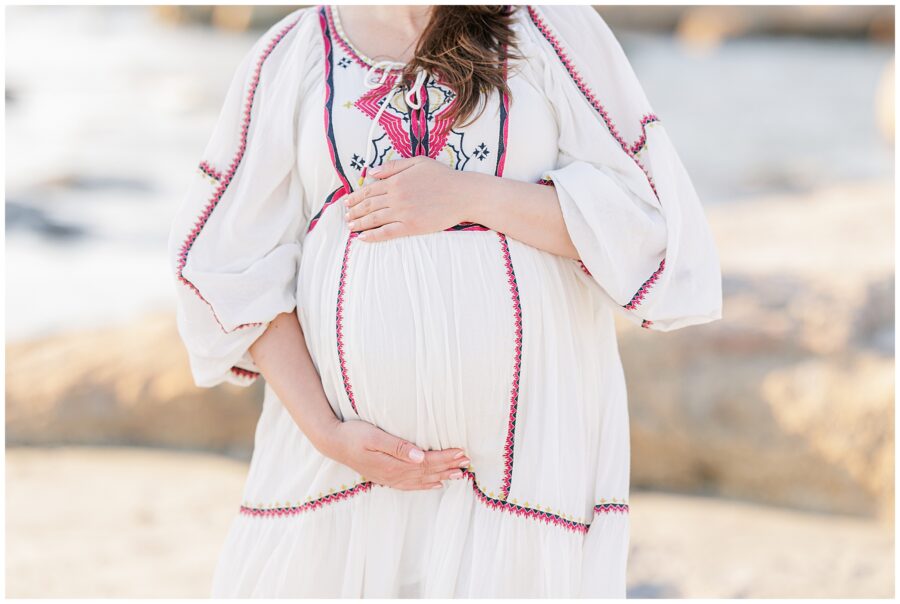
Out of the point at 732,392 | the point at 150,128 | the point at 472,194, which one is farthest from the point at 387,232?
the point at 150,128

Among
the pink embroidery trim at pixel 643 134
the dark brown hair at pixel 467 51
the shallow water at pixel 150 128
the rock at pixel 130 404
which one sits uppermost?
the dark brown hair at pixel 467 51

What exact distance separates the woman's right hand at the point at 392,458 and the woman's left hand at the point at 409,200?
28 centimetres

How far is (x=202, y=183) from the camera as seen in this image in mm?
1595

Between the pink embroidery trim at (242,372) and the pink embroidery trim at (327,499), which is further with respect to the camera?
the pink embroidery trim at (242,372)

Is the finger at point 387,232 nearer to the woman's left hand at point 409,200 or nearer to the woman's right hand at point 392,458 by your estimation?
the woman's left hand at point 409,200

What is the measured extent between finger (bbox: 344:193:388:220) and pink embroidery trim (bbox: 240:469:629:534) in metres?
0.40

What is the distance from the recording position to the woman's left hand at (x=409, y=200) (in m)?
1.46

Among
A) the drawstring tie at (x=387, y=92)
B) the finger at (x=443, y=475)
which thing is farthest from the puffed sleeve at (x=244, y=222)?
the finger at (x=443, y=475)

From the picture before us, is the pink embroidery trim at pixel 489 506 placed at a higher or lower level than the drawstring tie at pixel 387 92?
lower

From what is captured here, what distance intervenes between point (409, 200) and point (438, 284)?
5.0 inches

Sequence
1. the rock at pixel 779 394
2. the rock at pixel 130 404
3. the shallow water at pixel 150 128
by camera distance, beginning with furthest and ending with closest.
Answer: the shallow water at pixel 150 128
the rock at pixel 130 404
the rock at pixel 779 394

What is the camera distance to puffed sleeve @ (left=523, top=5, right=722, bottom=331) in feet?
4.84

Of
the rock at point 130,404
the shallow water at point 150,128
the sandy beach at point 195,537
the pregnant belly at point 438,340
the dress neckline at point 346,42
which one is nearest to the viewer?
the pregnant belly at point 438,340

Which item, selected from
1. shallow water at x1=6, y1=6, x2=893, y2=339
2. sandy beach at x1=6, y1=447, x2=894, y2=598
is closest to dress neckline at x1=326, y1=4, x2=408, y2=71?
sandy beach at x1=6, y1=447, x2=894, y2=598
